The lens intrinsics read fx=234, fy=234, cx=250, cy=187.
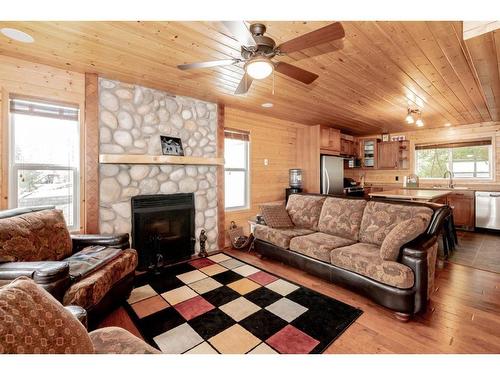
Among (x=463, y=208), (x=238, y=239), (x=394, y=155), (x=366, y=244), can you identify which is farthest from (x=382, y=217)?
(x=394, y=155)

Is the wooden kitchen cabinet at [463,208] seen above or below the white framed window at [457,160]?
→ below

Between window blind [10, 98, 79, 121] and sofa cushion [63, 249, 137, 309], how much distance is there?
1.77 metres

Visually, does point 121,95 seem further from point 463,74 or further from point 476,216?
point 476,216

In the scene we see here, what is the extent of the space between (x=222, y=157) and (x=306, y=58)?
2.06 meters

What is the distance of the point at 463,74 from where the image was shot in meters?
2.75

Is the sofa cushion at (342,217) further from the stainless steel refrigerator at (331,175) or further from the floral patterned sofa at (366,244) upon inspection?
the stainless steel refrigerator at (331,175)

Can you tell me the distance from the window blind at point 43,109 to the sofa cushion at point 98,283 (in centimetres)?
177

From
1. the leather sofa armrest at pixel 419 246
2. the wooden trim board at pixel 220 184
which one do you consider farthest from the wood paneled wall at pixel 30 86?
the leather sofa armrest at pixel 419 246

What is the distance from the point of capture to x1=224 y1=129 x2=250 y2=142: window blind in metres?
4.18

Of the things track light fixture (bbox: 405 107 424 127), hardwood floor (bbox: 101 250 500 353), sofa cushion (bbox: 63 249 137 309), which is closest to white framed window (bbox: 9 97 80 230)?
sofa cushion (bbox: 63 249 137 309)

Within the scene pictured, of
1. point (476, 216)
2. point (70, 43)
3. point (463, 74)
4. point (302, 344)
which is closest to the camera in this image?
point (302, 344)

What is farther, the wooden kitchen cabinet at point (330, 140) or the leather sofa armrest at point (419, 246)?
the wooden kitchen cabinet at point (330, 140)

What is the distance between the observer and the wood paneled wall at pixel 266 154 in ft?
14.3
